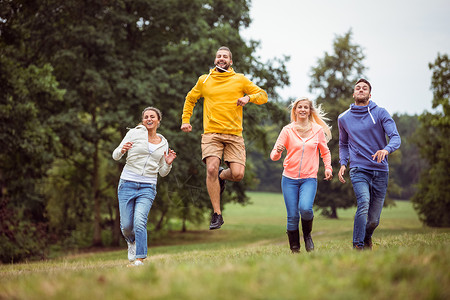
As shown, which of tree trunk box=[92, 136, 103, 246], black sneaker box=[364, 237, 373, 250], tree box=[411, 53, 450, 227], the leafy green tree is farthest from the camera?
tree trunk box=[92, 136, 103, 246]

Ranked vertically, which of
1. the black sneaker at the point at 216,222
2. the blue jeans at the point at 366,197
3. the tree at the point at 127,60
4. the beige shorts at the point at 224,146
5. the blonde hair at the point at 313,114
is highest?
the tree at the point at 127,60

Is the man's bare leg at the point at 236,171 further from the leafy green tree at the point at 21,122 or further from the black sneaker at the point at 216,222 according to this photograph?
the leafy green tree at the point at 21,122

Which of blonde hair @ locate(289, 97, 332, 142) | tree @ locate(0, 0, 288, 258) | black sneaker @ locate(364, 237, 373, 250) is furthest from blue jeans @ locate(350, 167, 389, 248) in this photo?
tree @ locate(0, 0, 288, 258)

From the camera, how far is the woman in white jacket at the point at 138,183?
667cm

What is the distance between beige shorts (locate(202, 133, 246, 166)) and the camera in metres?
7.28

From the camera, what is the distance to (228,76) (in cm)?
730

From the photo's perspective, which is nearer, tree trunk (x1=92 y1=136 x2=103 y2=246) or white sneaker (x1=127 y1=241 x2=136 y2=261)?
white sneaker (x1=127 y1=241 x2=136 y2=261)

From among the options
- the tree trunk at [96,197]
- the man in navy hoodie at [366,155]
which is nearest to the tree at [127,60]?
the tree trunk at [96,197]

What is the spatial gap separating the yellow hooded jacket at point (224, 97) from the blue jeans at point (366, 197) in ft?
6.46

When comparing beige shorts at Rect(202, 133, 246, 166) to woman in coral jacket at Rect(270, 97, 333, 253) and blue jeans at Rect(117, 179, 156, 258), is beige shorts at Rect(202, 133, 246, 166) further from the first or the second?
blue jeans at Rect(117, 179, 156, 258)

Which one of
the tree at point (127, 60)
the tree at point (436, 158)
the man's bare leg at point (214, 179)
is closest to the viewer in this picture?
the man's bare leg at point (214, 179)

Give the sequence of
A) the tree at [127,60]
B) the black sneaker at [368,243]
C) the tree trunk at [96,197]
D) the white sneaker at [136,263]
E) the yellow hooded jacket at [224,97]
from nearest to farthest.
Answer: the white sneaker at [136,263]
the black sneaker at [368,243]
the yellow hooded jacket at [224,97]
the tree at [127,60]
the tree trunk at [96,197]

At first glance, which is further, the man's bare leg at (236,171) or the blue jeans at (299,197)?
the man's bare leg at (236,171)

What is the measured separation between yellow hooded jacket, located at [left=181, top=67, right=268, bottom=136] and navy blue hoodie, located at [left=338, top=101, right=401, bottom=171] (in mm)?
1465
